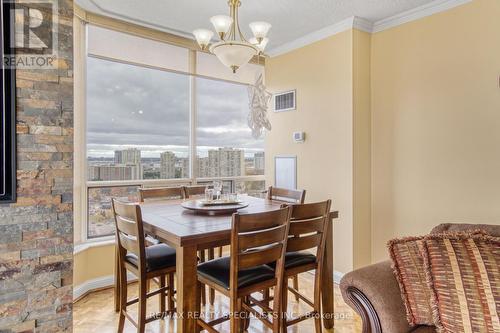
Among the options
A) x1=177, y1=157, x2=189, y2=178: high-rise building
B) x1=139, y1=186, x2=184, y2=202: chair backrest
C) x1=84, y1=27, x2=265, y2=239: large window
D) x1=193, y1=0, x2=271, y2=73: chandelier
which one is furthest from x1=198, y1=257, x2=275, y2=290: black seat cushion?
x1=177, y1=157, x2=189, y2=178: high-rise building

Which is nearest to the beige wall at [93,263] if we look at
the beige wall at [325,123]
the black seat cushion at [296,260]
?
the black seat cushion at [296,260]

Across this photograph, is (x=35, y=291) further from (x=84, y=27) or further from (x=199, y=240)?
(x=84, y=27)

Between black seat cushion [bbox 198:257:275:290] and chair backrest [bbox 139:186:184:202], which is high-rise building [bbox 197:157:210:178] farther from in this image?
black seat cushion [bbox 198:257:275:290]

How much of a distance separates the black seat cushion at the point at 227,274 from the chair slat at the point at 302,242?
204 millimetres

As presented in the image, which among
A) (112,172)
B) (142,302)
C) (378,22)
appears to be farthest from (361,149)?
(112,172)

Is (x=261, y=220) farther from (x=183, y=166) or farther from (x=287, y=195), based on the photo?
(x=183, y=166)

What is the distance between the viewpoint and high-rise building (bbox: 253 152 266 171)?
14.6ft

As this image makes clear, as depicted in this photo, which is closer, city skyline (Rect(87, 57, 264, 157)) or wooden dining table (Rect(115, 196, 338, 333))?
wooden dining table (Rect(115, 196, 338, 333))

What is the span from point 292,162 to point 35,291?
293 cm

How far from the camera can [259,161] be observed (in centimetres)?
449

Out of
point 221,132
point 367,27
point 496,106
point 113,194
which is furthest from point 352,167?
point 113,194

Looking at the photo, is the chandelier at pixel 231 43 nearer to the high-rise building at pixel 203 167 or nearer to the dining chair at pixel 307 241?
the dining chair at pixel 307 241

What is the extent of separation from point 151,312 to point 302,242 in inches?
58.7

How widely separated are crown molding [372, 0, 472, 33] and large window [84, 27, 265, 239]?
185 centimetres
